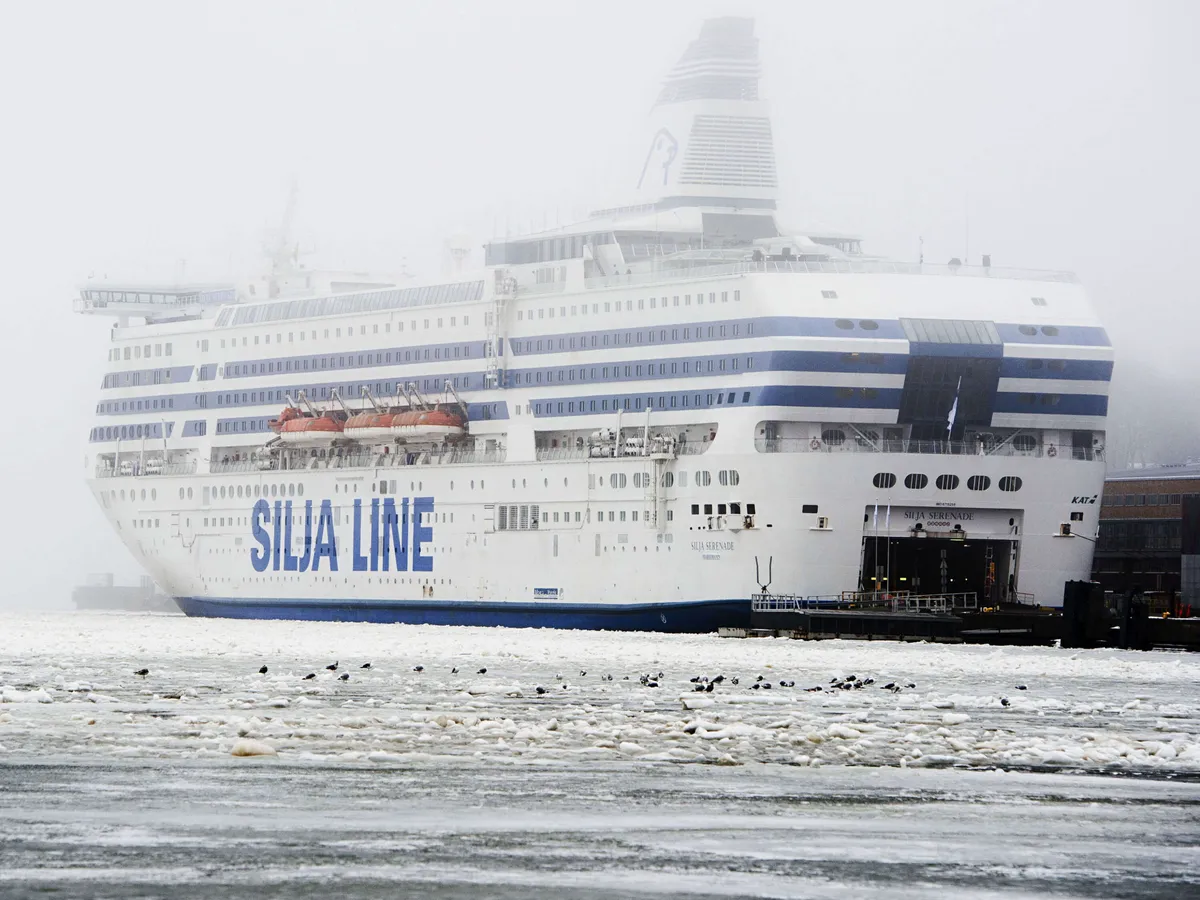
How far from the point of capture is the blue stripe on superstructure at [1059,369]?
203 feet

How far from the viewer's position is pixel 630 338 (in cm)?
6544

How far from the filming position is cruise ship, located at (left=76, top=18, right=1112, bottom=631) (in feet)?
199

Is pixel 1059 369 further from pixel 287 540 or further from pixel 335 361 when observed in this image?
A: pixel 287 540

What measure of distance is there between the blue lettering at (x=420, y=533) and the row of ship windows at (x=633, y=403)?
462 cm

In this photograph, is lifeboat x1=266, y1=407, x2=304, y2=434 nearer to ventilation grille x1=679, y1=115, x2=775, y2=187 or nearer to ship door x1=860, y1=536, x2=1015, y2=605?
ventilation grille x1=679, y1=115, x2=775, y2=187

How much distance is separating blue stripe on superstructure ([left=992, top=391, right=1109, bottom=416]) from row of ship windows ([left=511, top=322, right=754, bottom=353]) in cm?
778

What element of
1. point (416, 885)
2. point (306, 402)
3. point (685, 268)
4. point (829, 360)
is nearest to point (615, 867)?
point (416, 885)

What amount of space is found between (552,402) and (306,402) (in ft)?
41.4

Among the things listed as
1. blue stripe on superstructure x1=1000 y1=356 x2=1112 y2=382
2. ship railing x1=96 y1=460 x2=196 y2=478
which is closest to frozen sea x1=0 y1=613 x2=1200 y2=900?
blue stripe on superstructure x1=1000 y1=356 x2=1112 y2=382

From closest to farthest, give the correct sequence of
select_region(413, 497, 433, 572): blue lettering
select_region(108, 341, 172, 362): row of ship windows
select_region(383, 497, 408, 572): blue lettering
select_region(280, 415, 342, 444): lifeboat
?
select_region(413, 497, 433, 572): blue lettering, select_region(383, 497, 408, 572): blue lettering, select_region(280, 415, 342, 444): lifeboat, select_region(108, 341, 172, 362): row of ship windows

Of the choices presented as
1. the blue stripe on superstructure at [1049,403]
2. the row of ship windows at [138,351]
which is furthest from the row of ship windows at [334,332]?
the blue stripe on superstructure at [1049,403]

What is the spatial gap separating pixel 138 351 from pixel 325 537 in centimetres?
1504

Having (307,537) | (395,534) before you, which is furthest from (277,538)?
(395,534)

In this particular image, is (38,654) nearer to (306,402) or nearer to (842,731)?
(842,731)
